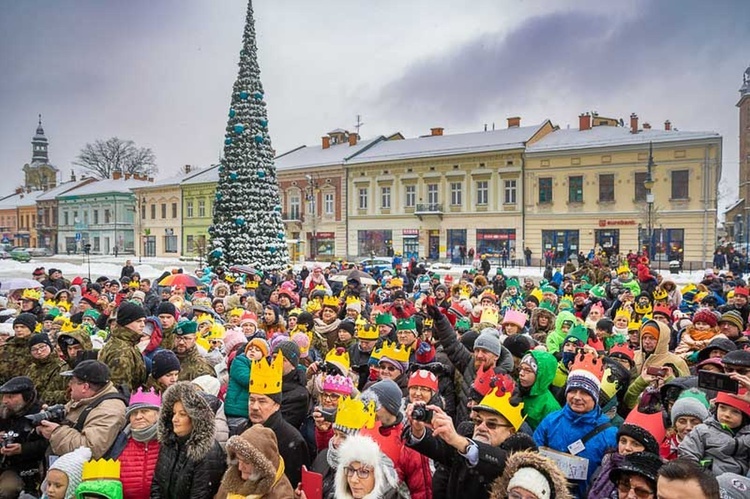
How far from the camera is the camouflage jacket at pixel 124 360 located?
5.07 meters

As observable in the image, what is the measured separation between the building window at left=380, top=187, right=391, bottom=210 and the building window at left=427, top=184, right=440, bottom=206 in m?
3.51

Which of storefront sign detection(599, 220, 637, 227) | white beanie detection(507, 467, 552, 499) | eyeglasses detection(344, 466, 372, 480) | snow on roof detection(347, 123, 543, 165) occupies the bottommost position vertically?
eyeglasses detection(344, 466, 372, 480)

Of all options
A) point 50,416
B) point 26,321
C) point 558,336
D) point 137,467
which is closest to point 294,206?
point 558,336

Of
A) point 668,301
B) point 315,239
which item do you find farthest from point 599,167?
point 668,301

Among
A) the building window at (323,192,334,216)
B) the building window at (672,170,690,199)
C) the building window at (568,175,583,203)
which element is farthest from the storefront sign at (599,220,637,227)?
the building window at (323,192,334,216)

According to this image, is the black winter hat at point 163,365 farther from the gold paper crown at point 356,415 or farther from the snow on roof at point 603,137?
the snow on roof at point 603,137

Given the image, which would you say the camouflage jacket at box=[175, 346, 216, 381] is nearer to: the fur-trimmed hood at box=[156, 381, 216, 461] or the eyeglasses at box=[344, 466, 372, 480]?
the fur-trimmed hood at box=[156, 381, 216, 461]

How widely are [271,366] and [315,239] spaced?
46111 millimetres

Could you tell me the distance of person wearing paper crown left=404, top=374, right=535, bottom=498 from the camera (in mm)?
3002

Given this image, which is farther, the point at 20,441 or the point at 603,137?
the point at 603,137

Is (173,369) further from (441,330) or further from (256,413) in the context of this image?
(441,330)

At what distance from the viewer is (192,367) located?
5.54 meters

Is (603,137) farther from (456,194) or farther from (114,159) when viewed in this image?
(114,159)

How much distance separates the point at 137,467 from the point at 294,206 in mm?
47881
